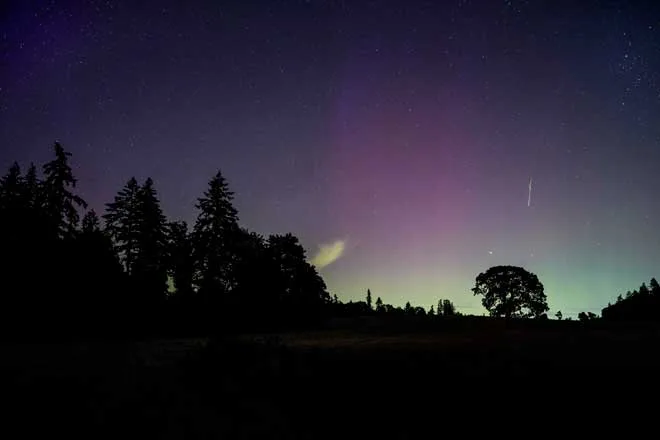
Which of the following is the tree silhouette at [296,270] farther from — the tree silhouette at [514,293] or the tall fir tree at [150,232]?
the tree silhouette at [514,293]

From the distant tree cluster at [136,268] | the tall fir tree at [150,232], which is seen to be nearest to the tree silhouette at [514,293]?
the distant tree cluster at [136,268]

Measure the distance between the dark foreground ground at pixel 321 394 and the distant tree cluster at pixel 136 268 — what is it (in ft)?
42.6

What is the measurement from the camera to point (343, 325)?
36.5 meters

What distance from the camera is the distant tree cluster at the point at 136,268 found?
955 inches

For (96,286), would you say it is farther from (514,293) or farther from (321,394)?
(514,293)

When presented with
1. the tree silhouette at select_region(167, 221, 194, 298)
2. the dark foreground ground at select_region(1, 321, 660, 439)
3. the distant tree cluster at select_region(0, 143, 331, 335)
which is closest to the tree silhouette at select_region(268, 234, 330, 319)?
the distant tree cluster at select_region(0, 143, 331, 335)

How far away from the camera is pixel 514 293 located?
6581 cm

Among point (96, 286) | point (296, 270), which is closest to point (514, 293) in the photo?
point (296, 270)

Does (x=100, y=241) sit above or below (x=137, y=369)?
above

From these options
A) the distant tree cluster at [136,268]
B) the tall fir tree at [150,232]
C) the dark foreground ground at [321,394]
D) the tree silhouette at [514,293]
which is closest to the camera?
the dark foreground ground at [321,394]

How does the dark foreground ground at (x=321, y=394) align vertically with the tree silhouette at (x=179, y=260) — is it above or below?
below

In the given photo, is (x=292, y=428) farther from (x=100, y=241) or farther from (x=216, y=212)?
(x=216, y=212)

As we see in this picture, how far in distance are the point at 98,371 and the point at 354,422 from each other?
829 cm

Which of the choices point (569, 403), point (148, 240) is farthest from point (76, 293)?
point (569, 403)
